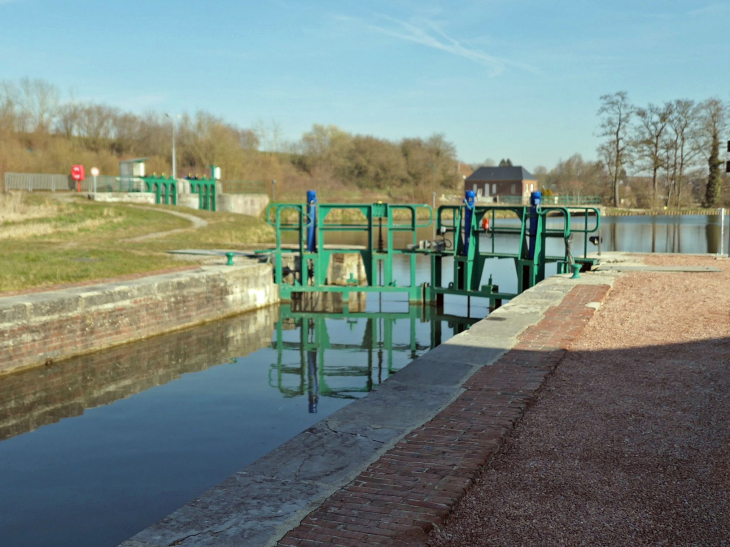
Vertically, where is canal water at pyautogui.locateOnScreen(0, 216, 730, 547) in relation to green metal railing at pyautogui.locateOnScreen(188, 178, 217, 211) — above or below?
below

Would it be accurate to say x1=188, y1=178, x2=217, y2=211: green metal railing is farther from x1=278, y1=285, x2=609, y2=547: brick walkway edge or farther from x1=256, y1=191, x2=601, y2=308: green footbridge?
x1=278, y1=285, x2=609, y2=547: brick walkway edge

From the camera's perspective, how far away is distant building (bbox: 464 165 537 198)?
101 meters

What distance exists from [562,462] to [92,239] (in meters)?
21.7

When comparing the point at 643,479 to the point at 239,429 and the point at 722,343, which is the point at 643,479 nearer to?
the point at 722,343

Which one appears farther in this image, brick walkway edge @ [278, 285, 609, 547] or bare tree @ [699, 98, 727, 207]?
bare tree @ [699, 98, 727, 207]

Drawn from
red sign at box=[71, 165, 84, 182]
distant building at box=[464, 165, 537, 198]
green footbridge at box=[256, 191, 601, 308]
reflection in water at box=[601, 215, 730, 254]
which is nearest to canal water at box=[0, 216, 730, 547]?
green footbridge at box=[256, 191, 601, 308]

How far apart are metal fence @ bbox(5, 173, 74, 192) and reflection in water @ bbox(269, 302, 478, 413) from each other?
34536 mm

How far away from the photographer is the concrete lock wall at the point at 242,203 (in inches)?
1774

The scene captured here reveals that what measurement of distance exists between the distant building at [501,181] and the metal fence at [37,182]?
211ft

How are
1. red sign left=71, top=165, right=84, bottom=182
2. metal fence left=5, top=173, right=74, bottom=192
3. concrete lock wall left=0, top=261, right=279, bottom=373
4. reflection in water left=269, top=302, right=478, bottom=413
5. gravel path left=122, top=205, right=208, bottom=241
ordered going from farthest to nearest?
metal fence left=5, top=173, right=74, bottom=192 < red sign left=71, top=165, right=84, bottom=182 < gravel path left=122, top=205, right=208, bottom=241 < reflection in water left=269, top=302, right=478, bottom=413 < concrete lock wall left=0, top=261, right=279, bottom=373

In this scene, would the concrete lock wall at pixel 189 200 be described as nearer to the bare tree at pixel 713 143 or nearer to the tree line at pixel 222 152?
the tree line at pixel 222 152

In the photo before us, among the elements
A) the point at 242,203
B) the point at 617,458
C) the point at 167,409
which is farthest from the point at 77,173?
the point at 617,458

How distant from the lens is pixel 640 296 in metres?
11.1

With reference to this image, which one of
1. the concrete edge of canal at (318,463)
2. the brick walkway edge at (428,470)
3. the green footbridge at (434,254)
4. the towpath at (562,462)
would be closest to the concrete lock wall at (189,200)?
the green footbridge at (434,254)
